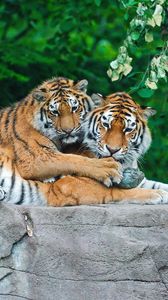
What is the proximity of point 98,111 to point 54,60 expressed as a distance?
3858mm

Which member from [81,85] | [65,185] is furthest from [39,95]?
[65,185]

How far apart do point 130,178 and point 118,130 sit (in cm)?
34

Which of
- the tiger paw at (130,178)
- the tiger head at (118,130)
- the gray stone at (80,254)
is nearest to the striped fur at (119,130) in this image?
the tiger head at (118,130)

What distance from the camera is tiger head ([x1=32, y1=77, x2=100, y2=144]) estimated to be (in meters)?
7.59

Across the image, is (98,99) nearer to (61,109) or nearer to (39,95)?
(61,109)

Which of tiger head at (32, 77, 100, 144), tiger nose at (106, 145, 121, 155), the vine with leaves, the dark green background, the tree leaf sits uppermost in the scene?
the vine with leaves

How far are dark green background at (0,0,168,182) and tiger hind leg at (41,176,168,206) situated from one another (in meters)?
2.53

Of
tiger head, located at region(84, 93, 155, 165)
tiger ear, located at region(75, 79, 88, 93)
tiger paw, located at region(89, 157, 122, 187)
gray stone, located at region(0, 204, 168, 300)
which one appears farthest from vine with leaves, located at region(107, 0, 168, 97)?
gray stone, located at region(0, 204, 168, 300)

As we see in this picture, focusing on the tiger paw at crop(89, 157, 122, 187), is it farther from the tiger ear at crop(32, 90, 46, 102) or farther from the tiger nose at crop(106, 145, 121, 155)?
the tiger ear at crop(32, 90, 46, 102)

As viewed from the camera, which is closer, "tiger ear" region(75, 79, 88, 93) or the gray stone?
the gray stone

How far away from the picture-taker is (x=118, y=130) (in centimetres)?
746

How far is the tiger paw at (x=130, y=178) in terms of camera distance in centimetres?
738

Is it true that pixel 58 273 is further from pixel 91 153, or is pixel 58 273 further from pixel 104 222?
pixel 91 153

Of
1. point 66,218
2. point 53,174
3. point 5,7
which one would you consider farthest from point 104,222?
point 5,7
